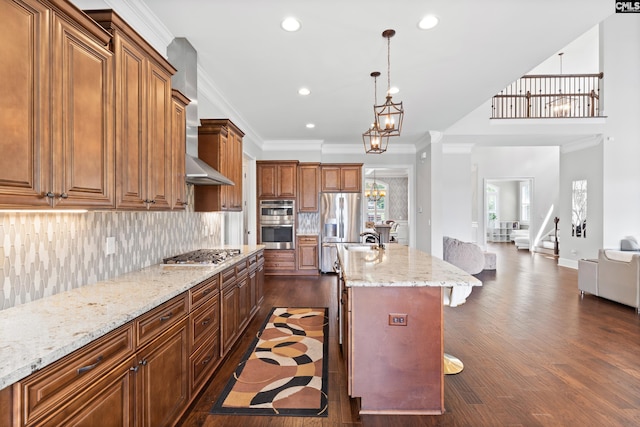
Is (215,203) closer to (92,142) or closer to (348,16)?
(92,142)

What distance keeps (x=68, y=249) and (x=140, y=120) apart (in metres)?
0.86

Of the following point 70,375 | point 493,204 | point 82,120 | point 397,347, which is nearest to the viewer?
point 70,375

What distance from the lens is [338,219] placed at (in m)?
6.56

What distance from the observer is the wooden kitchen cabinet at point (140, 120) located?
1719 millimetres

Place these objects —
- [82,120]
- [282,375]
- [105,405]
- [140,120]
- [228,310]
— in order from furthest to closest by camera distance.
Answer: [228,310] < [282,375] < [140,120] < [82,120] < [105,405]

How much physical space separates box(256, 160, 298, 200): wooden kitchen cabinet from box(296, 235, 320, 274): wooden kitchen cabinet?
961 mm

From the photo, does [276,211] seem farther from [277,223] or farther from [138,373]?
[138,373]

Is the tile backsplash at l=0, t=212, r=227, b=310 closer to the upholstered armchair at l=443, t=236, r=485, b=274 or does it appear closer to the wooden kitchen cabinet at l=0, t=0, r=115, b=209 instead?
the wooden kitchen cabinet at l=0, t=0, r=115, b=209

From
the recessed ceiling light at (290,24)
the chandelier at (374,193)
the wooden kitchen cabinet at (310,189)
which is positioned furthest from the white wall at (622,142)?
the recessed ceiling light at (290,24)

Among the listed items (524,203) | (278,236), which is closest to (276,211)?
(278,236)

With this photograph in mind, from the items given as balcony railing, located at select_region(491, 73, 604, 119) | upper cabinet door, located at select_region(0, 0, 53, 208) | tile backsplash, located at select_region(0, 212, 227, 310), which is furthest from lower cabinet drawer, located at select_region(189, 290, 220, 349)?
balcony railing, located at select_region(491, 73, 604, 119)

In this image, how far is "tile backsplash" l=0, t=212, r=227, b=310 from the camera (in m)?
1.46
